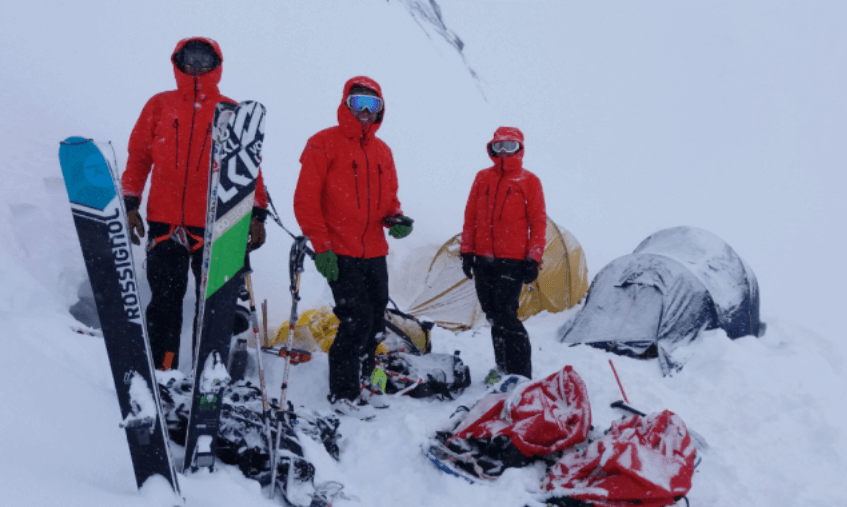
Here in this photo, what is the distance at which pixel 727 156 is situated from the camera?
34.1 metres

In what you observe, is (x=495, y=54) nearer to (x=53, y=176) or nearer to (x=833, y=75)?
(x=53, y=176)

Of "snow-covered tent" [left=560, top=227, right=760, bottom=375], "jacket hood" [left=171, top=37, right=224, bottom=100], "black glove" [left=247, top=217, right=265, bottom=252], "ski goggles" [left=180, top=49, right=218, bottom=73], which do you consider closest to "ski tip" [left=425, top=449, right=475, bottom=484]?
"black glove" [left=247, top=217, right=265, bottom=252]

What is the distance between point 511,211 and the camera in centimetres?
414

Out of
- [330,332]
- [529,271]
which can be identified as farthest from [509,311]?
[330,332]

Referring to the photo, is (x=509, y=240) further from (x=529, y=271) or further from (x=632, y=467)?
(x=632, y=467)

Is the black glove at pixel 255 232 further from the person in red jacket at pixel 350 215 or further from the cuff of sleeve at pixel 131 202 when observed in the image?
the cuff of sleeve at pixel 131 202

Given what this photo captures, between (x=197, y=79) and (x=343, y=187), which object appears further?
(x=343, y=187)

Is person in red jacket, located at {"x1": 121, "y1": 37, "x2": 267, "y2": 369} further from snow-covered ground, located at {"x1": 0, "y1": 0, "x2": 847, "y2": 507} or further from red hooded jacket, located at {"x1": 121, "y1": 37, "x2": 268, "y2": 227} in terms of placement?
snow-covered ground, located at {"x1": 0, "y1": 0, "x2": 847, "y2": 507}

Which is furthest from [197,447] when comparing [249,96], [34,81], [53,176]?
[249,96]

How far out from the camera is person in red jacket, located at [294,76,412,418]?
3287mm

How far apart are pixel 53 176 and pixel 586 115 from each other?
30.4 metres

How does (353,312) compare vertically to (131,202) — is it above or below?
below

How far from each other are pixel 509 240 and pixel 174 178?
7.63ft

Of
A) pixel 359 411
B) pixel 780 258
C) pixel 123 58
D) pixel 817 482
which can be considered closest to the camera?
pixel 817 482
